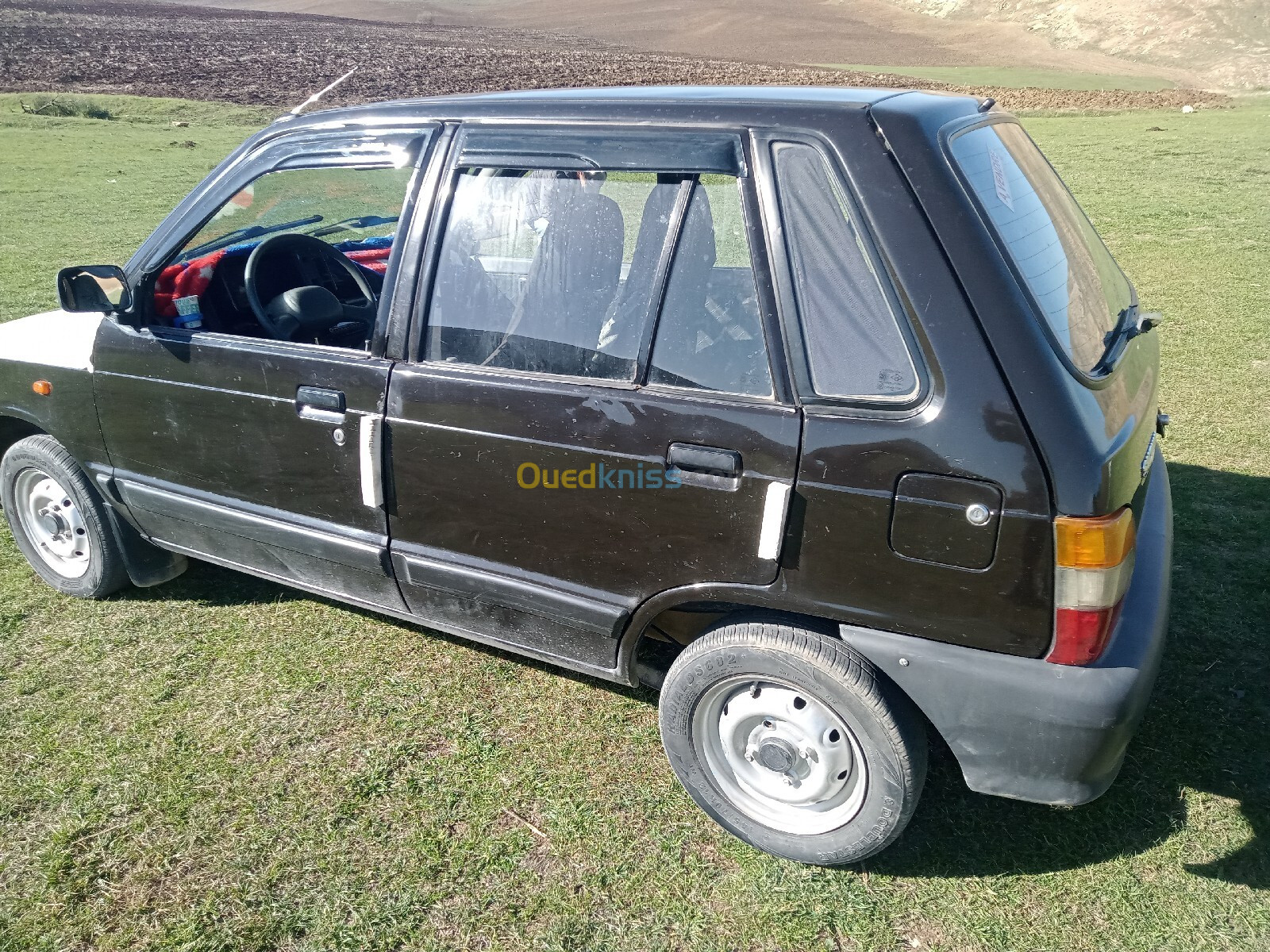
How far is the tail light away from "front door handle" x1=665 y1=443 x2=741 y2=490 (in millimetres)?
731

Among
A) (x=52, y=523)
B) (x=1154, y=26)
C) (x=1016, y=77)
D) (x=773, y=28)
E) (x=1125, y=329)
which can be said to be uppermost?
(x=773, y=28)

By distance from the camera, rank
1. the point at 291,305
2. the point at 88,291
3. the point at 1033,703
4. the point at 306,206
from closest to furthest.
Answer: the point at 1033,703 < the point at 88,291 < the point at 291,305 < the point at 306,206

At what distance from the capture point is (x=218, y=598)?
3.84 m

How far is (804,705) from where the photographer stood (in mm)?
2430

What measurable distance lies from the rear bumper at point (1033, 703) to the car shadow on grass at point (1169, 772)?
0.41m

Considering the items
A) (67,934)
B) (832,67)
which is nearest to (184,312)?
(67,934)

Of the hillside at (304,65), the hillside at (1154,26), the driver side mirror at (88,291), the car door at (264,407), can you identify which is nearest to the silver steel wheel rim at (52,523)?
the car door at (264,407)

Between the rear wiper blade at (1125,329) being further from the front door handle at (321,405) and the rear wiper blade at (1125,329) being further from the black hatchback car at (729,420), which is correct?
the front door handle at (321,405)

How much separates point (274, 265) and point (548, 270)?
1383 mm

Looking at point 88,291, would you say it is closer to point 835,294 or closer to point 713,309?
point 713,309

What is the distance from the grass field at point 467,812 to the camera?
2.35 metres

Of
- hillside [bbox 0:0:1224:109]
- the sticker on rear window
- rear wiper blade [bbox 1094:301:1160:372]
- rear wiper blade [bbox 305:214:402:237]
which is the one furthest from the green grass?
the sticker on rear window

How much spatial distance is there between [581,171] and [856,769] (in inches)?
69.2

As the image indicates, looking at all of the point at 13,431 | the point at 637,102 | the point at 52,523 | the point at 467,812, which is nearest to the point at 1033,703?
the point at 467,812
